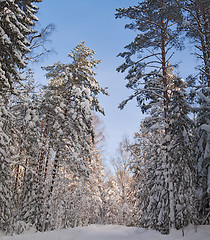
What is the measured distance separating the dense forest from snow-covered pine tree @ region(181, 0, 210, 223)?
39 millimetres

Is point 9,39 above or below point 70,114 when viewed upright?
above

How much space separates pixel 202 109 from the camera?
24.0 ft

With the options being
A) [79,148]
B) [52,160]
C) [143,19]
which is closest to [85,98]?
[79,148]

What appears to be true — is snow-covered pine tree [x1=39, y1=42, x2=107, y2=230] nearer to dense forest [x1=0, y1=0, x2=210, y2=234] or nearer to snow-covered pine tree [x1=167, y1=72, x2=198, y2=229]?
dense forest [x1=0, y1=0, x2=210, y2=234]

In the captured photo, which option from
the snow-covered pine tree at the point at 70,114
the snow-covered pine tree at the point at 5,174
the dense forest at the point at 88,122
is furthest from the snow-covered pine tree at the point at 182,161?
the snow-covered pine tree at the point at 5,174

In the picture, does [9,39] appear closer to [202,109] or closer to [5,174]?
[5,174]

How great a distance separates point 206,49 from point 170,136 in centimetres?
416

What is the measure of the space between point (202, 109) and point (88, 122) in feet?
20.6

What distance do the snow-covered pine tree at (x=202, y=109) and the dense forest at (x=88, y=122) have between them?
1.5 inches

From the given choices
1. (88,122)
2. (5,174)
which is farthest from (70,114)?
(5,174)

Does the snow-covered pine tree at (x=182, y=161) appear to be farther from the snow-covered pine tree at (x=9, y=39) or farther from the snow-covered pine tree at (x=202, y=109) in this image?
the snow-covered pine tree at (x=9, y=39)

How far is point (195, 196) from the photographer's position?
703 centimetres

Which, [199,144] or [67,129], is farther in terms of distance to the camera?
[67,129]

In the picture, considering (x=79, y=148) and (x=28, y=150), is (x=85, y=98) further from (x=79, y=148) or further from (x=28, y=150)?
(x=28, y=150)
